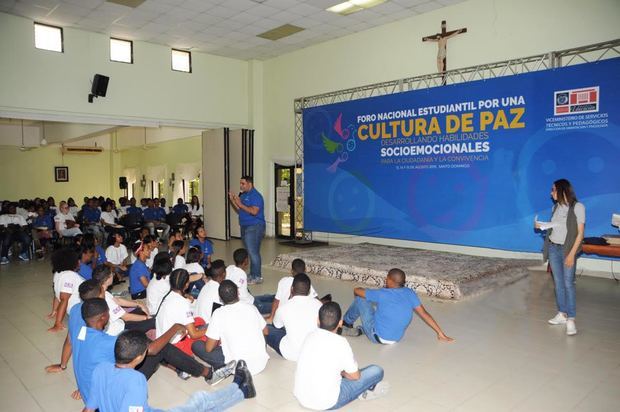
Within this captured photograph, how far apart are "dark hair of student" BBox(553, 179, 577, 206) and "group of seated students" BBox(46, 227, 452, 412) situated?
1.76m

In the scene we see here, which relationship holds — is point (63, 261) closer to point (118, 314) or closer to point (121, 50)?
point (118, 314)

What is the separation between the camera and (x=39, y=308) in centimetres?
554

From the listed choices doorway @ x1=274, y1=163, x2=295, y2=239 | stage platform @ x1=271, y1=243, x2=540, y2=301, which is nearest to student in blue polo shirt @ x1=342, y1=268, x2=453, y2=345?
stage platform @ x1=271, y1=243, x2=540, y2=301

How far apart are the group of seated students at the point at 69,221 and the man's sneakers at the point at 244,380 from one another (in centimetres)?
674

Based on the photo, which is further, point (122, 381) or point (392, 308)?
point (392, 308)

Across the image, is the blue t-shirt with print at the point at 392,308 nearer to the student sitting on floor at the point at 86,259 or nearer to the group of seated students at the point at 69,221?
the student sitting on floor at the point at 86,259

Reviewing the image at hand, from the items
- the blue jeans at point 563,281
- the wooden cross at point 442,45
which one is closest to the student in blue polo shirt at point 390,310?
the blue jeans at point 563,281

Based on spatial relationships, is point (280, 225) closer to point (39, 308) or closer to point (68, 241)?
point (68, 241)

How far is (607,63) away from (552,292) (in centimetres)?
316

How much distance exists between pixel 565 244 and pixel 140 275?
181 inches

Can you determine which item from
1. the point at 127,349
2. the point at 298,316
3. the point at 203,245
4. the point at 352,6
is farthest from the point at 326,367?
the point at 352,6

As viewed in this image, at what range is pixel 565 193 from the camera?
4484 millimetres

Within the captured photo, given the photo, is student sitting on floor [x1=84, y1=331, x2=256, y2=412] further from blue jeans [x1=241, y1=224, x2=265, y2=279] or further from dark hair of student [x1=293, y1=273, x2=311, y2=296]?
blue jeans [x1=241, y1=224, x2=265, y2=279]

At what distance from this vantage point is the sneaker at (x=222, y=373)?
3305mm
